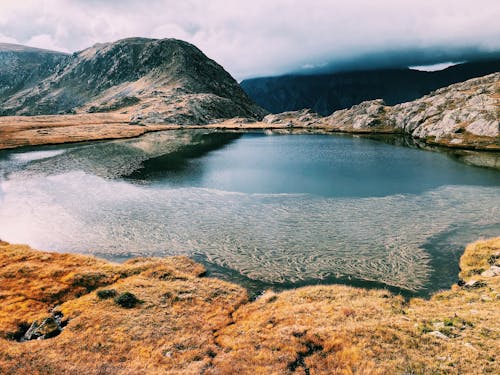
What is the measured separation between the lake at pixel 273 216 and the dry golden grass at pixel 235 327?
445cm

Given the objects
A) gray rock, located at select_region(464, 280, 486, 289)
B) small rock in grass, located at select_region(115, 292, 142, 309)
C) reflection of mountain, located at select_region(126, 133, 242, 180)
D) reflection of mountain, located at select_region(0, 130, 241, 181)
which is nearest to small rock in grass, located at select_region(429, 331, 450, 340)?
gray rock, located at select_region(464, 280, 486, 289)

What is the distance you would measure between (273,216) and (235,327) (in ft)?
94.9

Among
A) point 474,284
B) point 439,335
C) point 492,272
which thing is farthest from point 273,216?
point 439,335

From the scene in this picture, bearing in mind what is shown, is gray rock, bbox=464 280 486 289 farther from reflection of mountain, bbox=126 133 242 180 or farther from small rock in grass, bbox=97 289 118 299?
reflection of mountain, bbox=126 133 242 180

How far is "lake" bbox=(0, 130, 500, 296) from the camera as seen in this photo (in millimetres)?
36281

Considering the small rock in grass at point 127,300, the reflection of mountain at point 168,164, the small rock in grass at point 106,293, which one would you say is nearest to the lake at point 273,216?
the reflection of mountain at point 168,164

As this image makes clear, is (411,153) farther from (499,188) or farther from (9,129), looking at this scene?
(9,129)

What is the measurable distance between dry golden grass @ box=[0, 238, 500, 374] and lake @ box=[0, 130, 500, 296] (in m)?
4.45

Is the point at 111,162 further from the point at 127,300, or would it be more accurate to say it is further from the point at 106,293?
the point at 127,300

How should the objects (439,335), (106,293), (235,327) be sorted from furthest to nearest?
(106,293)
(235,327)
(439,335)

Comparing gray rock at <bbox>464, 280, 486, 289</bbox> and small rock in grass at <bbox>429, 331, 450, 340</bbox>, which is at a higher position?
small rock in grass at <bbox>429, 331, 450, 340</bbox>

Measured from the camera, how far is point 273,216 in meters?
52.2

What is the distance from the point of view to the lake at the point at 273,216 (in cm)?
3628

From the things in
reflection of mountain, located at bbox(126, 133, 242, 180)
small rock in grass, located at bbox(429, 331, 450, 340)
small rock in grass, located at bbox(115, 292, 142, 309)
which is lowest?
small rock in grass, located at bbox(115, 292, 142, 309)
